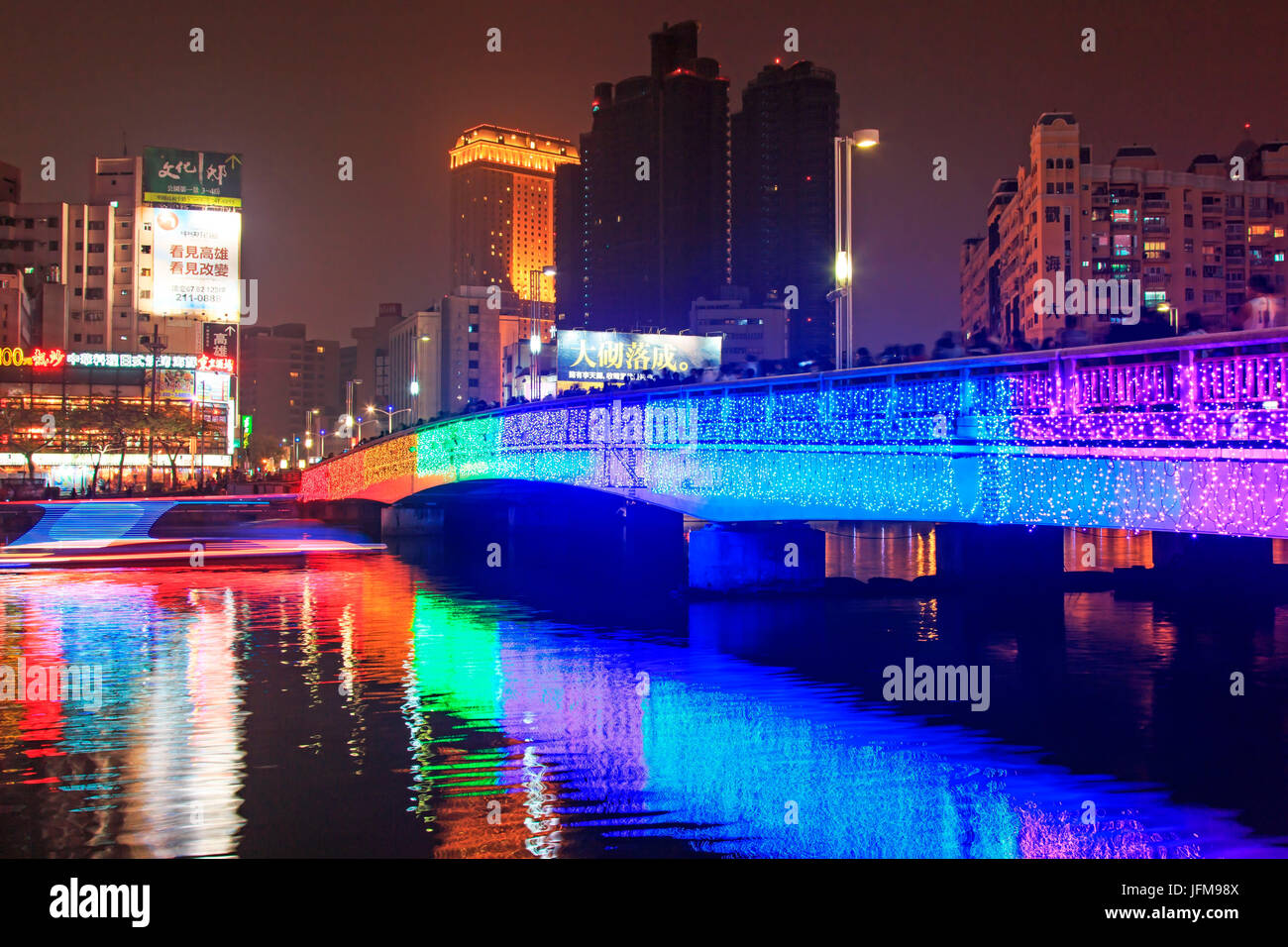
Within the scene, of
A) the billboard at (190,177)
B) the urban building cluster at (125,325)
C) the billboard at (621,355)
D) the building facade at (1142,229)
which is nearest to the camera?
the billboard at (621,355)

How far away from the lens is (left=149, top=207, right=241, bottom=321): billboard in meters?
123

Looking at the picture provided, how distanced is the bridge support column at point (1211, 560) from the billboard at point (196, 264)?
4301 inches

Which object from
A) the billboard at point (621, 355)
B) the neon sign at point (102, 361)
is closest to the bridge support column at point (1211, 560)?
the billboard at point (621, 355)

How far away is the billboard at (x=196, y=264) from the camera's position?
123 meters

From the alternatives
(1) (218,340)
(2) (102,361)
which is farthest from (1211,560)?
(1) (218,340)

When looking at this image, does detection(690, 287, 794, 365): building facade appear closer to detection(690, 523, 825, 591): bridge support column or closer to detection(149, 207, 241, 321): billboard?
detection(149, 207, 241, 321): billboard

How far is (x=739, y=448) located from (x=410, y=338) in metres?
166

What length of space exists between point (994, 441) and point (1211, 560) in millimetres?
21886

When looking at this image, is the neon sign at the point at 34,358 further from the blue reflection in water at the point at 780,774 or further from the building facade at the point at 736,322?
the blue reflection in water at the point at 780,774

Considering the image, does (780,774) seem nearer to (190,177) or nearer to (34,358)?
(34,358)

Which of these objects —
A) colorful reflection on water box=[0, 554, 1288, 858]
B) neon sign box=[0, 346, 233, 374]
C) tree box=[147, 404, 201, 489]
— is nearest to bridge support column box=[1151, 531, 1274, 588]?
colorful reflection on water box=[0, 554, 1288, 858]

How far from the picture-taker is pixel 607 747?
49.3ft

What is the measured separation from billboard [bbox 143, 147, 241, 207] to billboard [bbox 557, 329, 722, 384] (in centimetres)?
5622
